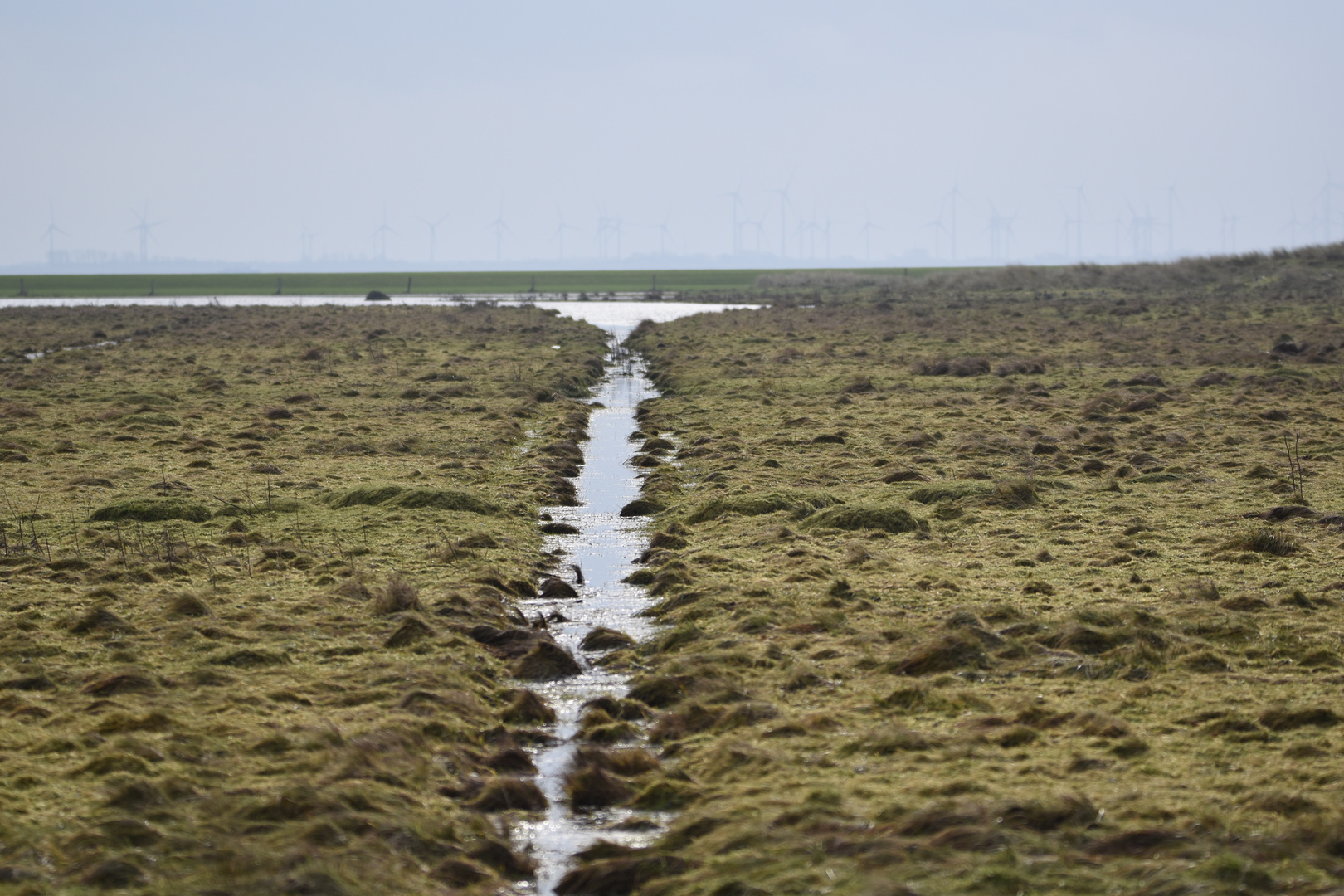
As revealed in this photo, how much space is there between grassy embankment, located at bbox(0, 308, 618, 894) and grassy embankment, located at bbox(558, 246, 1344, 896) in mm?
1780

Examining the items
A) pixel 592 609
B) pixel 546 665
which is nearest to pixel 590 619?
pixel 592 609

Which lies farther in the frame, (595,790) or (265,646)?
(265,646)

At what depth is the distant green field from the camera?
156m

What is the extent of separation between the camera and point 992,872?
26.8 ft

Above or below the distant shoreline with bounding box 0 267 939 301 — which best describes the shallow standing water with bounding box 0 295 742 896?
below

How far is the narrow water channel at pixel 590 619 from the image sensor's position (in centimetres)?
949

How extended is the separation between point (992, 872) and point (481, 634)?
24.5ft

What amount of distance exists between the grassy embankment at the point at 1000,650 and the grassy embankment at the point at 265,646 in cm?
178

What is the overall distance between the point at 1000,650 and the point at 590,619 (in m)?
4.98

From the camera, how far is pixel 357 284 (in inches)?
6944

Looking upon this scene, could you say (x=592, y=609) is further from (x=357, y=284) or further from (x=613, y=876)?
(x=357, y=284)

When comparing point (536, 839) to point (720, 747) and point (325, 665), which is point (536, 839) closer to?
point (720, 747)

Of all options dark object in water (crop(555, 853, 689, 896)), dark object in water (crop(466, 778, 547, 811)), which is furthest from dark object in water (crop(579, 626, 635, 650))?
dark object in water (crop(555, 853, 689, 896))

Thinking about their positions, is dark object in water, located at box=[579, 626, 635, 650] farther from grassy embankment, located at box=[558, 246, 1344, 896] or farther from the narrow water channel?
grassy embankment, located at box=[558, 246, 1344, 896]
